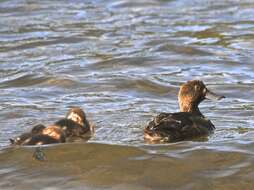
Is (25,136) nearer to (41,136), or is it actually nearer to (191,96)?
(41,136)

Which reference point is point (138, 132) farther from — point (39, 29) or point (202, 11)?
point (202, 11)

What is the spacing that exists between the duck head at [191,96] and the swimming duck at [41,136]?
5.12ft

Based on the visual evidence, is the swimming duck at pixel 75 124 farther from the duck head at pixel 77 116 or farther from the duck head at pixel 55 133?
the duck head at pixel 55 133

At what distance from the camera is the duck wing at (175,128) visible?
342 inches

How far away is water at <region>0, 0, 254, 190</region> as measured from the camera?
25.2ft

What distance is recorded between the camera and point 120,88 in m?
11.7

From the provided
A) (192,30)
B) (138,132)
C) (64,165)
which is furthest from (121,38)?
(64,165)

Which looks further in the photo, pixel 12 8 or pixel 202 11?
pixel 12 8

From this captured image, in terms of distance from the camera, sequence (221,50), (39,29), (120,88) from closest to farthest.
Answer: (120,88) < (221,50) < (39,29)

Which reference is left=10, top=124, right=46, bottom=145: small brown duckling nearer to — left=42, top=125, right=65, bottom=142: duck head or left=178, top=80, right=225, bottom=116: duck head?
left=42, top=125, right=65, bottom=142: duck head

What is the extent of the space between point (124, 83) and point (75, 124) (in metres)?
2.70

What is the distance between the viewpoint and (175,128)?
28.7 feet

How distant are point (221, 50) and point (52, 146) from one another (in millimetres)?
6310

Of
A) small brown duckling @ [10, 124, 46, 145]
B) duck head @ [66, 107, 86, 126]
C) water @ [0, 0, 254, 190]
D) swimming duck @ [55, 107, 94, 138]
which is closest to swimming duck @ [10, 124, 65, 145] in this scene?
small brown duckling @ [10, 124, 46, 145]
